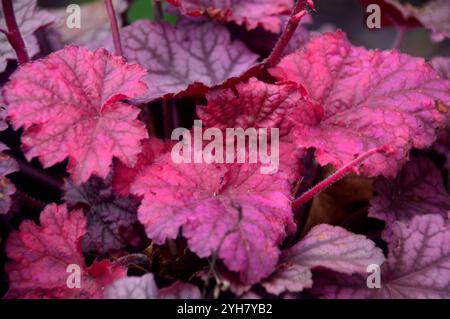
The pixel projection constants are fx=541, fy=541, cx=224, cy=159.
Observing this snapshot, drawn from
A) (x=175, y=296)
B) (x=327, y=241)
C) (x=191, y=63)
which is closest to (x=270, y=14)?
(x=191, y=63)

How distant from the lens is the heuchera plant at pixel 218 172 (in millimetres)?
766

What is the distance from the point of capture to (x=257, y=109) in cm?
92

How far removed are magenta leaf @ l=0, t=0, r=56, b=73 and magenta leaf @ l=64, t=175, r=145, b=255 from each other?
304 mm

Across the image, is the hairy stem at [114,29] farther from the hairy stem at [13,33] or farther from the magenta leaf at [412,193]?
the magenta leaf at [412,193]

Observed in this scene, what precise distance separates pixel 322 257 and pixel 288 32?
0.41 meters

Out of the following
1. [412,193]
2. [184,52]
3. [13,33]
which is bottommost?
[412,193]

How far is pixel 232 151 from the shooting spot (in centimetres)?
89

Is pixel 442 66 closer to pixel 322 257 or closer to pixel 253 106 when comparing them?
pixel 253 106

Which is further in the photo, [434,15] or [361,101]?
[434,15]

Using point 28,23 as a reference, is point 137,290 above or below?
below

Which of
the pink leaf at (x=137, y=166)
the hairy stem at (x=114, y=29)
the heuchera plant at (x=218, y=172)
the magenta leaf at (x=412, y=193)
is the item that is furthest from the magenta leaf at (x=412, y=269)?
the hairy stem at (x=114, y=29)

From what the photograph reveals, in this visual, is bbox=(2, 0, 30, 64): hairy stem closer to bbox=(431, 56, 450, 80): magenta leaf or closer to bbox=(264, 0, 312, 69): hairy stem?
bbox=(264, 0, 312, 69): hairy stem

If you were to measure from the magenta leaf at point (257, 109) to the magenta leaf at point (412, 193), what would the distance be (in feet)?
0.61

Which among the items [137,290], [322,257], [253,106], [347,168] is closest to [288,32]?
[253,106]
